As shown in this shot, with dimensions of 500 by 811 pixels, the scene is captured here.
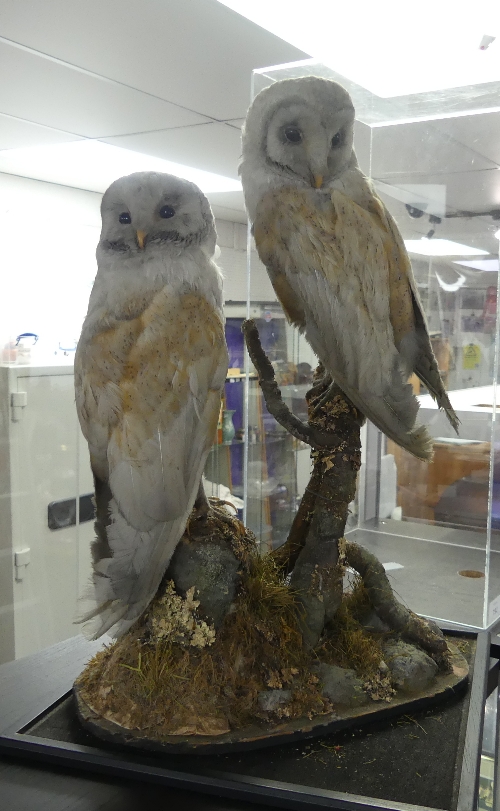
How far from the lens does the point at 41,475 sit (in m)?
2.42

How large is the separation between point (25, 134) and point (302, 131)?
62.8 inches

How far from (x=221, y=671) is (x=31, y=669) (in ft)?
1.36

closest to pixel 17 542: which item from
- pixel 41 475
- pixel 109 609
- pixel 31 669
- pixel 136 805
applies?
pixel 41 475

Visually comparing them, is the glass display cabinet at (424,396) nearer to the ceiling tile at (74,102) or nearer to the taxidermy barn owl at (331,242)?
the taxidermy barn owl at (331,242)

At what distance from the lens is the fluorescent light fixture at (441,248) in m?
1.65

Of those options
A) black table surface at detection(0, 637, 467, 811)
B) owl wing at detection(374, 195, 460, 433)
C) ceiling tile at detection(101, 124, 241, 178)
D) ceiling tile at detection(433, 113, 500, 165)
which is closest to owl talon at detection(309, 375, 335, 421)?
owl wing at detection(374, 195, 460, 433)

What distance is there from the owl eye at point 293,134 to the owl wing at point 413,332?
16 cm

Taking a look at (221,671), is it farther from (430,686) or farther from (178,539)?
(430,686)

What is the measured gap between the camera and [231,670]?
0.97m

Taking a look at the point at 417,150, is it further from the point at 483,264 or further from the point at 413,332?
the point at 413,332

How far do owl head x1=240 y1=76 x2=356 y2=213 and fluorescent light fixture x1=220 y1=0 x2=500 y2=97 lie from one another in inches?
19.6

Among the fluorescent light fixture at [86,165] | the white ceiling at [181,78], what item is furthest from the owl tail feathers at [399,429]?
the fluorescent light fixture at [86,165]

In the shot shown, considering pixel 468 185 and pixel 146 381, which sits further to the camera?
pixel 468 185

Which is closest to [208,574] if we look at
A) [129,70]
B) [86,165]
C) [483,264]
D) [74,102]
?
[483,264]
